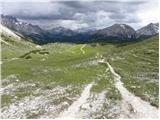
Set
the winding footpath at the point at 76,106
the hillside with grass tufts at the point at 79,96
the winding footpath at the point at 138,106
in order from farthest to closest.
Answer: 1. the hillside with grass tufts at the point at 79,96
2. the winding footpath at the point at 138,106
3. the winding footpath at the point at 76,106

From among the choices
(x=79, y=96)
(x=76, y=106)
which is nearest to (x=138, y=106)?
(x=76, y=106)

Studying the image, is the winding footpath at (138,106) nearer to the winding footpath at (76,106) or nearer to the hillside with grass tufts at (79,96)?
the hillside with grass tufts at (79,96)

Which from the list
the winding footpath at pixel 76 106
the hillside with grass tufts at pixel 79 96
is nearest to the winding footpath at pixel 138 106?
the hillside with grass tufts at pixel 79 96

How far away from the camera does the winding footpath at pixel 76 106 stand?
49.6m

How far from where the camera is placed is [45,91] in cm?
7050

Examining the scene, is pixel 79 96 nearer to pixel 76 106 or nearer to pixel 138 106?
pixel 76 106

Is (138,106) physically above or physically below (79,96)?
below

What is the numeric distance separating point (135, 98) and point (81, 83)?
20.3 metres

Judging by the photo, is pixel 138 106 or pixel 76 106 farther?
pixel 138 106

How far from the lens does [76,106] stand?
5572cm

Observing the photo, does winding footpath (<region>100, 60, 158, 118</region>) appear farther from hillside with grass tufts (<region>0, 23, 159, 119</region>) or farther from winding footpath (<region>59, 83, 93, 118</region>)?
winding footpath (<region>59, 83, 93, 118</region>)

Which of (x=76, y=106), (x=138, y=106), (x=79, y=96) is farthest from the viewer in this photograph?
(x=79, y=96)

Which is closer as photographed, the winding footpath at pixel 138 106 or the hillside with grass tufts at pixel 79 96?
the winding footpath at pixel 138 106

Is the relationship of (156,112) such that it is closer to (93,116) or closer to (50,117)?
(93,116)
